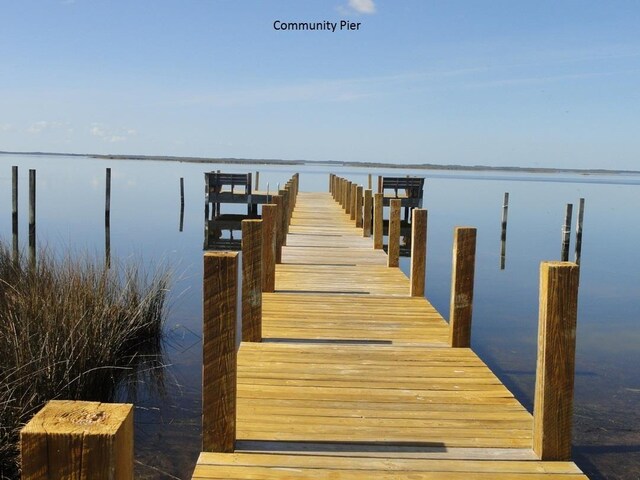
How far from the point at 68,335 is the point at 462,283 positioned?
144 inches

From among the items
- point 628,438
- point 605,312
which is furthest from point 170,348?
point 605,312

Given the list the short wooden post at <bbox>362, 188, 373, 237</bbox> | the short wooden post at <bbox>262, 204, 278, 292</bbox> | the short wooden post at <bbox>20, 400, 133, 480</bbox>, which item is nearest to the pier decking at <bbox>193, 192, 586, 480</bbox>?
the short wooden post at <bbox>262, 204, 278, 292</bbox>

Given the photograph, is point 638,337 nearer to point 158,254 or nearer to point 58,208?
point 158,254

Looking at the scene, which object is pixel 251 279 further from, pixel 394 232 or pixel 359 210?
pixel 359 210

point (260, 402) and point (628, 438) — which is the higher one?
point (260, 402)

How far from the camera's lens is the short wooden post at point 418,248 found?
8.48 m

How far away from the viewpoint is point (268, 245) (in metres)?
8.52

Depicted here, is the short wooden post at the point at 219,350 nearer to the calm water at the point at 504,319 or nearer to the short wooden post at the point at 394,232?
the calm water at the point at 504,319

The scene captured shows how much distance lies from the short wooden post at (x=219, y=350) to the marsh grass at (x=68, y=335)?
5.78ft

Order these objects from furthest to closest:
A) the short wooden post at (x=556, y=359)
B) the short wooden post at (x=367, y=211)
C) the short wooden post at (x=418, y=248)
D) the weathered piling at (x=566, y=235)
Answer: the weathered piling at (x=566, y=235) < the short wooden post at (x=367, y=211) < the short wooden post at (x=418, y=248) < the short wooden post at (x=556, y=359)

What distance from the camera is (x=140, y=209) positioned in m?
39.4

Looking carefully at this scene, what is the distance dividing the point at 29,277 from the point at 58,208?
31905mm

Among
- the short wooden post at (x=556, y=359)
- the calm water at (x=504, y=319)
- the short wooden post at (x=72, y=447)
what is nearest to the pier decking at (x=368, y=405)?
the short wooden post at (x=556, y=359)

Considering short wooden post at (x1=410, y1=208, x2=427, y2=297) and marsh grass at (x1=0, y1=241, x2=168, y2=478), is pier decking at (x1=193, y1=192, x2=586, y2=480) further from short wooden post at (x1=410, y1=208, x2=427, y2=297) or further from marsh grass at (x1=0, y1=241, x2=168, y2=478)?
marsh grass at (x1=0, y1=241, x2=168, y2=478)
